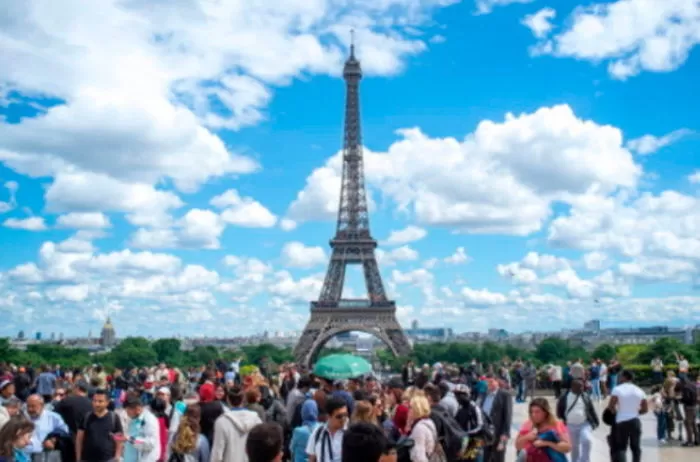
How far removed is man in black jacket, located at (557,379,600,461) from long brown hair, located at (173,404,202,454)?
533 centimetres

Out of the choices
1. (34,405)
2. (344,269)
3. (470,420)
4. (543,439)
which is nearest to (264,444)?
(543,439)

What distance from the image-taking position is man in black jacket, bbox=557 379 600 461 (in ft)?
36.3

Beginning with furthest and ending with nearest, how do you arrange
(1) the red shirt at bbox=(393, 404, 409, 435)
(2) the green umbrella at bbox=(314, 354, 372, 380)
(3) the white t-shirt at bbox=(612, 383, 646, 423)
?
(2) the green umbrella at bbox=(314, 354, 372, 380)
(3) the white t-shirt at bbox=(612, 383, 646, 423)
(1) the red shirt at bbox=(393, 404, 409, 435)

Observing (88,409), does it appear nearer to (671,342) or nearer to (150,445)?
(150,445)

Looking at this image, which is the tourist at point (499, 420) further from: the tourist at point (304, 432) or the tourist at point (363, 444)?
the tourist at point (363, 444)

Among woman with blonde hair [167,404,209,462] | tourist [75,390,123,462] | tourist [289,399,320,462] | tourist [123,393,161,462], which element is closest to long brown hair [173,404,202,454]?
woman with blonde hair [167,404,209,462]

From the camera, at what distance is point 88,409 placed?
11.3 meters

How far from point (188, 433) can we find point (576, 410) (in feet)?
18.4

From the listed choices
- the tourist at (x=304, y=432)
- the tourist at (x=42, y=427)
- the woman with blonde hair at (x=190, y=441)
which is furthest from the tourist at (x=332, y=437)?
the tourist at (x=42, y=427)

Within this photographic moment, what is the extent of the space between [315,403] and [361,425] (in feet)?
16.3

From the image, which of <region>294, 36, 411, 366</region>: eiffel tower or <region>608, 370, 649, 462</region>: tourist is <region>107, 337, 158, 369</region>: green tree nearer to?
<region>294, 36, 411, 366</region>: eiffel tower

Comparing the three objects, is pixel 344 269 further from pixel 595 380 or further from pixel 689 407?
pixel 689 407

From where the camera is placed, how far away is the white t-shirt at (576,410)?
11.1 m

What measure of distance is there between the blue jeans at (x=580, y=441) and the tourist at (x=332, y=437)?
470cm
